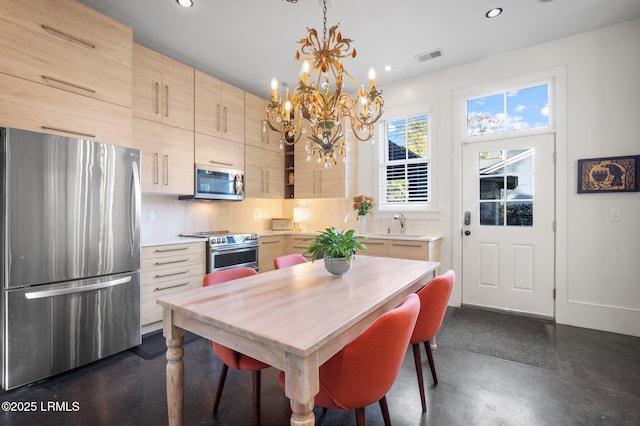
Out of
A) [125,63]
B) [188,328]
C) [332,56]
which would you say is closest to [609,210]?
[332,56]

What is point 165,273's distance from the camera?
2.95 m

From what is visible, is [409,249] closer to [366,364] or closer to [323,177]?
[323,177]

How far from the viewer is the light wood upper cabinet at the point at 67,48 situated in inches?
81.7

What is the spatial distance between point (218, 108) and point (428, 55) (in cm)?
252

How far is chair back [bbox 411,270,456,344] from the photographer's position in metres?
1.67

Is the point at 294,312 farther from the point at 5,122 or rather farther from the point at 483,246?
the point at 483,246

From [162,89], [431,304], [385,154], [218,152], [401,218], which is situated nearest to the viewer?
[431,304]

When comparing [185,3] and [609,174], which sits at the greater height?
[185,3]

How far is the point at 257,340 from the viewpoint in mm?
1055

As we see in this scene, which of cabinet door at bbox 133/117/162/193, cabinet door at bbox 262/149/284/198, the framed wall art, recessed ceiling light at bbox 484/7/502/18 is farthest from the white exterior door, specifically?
cabinet door at bbox 133/117/162/193

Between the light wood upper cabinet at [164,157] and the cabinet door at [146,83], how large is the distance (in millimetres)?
96

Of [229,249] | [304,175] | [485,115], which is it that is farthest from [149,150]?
[485,115]

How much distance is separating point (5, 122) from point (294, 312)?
7.76ft

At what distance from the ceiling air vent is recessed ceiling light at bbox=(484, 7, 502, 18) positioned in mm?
636
